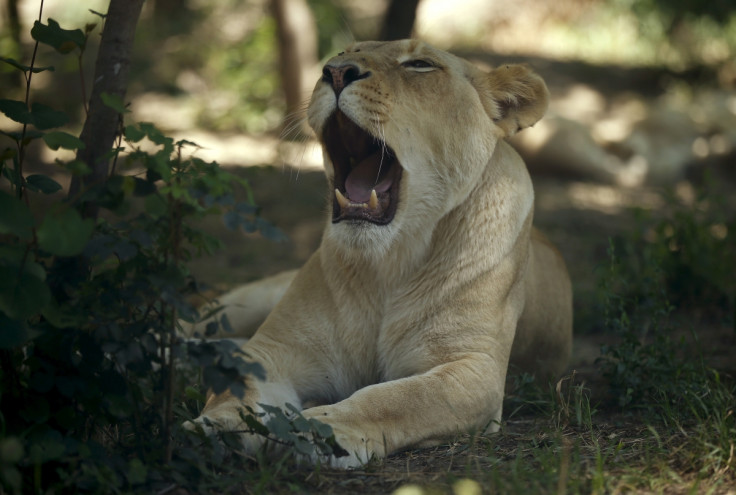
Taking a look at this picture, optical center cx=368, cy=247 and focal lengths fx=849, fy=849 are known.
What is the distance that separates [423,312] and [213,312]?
121 cm

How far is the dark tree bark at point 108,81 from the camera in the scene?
2.78 meters

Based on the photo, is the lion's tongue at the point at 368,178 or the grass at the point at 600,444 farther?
the lion's tongue at the point at 368,178

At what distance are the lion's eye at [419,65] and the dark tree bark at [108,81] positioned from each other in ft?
3.42

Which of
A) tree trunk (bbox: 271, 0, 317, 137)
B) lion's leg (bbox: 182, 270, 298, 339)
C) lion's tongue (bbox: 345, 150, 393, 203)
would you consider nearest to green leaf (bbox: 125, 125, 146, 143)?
lion's tongue (bbox: 345, 150, 393, 203)

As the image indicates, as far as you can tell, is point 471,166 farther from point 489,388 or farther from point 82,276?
point 82,276

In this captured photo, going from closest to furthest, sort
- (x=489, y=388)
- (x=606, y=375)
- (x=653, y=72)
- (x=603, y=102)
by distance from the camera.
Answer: (x=489, y=388), (x=606, y=375), (x=603, y=102), (x=653, y=72)

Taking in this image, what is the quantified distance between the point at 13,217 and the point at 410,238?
1.56 meters

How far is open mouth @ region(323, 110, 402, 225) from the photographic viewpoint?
318 centimetres

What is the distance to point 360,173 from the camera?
3.39 m

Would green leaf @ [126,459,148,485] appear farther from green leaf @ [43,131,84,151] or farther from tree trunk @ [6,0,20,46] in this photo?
tree trunk @ [6,0,20,46]

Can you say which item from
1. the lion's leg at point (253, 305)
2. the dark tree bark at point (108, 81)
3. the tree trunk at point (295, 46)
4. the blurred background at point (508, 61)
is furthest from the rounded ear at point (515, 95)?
the tree trunk at point (295, 46)

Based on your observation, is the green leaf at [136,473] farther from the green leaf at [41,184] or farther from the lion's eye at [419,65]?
the lion's eye at [419,65]

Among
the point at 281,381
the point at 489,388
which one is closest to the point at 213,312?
the point at 281,381

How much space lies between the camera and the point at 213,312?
220 cm
